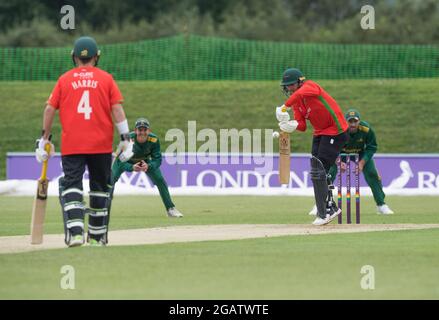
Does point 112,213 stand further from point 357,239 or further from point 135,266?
point 135,266

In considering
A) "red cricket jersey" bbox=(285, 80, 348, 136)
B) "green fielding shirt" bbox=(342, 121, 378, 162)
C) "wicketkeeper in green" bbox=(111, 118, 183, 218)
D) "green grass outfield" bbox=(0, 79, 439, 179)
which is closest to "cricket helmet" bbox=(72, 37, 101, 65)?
"red cricket jersey" bbox=(285, 80, 348, 136)

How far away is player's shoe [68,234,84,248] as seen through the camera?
41.3ft

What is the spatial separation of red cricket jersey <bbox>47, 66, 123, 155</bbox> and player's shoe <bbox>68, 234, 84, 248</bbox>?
37.5 inches

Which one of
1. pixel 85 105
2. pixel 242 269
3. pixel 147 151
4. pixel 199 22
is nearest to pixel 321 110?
pixel 147 151

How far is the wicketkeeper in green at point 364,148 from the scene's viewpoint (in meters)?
20.0

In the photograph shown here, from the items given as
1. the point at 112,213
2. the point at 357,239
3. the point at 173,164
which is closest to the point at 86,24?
the point at 173,164

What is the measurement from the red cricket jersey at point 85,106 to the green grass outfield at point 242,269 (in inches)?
46.1

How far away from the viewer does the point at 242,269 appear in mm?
10625

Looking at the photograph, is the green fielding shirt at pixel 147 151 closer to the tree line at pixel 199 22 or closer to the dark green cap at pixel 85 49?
the dark green cap at pixel 85 49

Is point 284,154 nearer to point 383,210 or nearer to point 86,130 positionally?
point 383,210
